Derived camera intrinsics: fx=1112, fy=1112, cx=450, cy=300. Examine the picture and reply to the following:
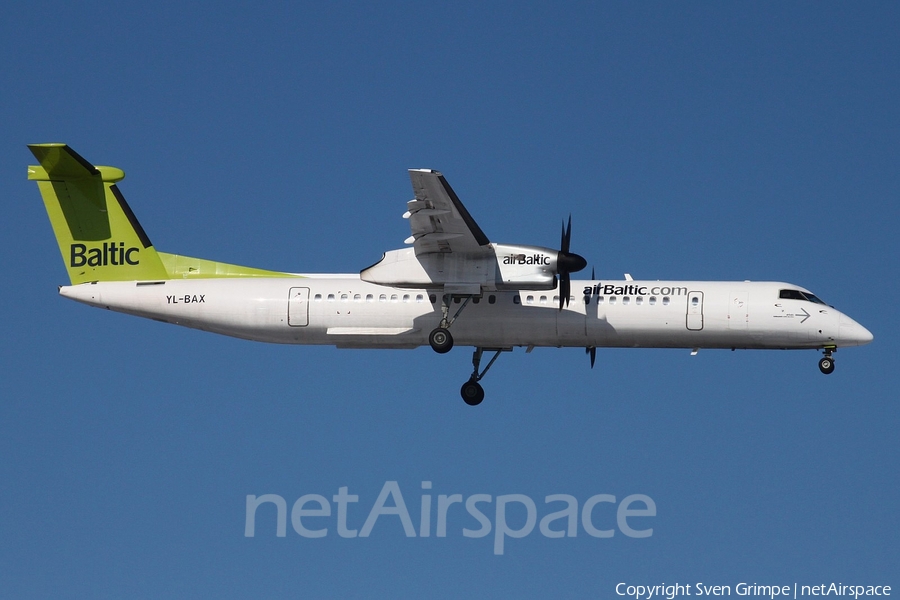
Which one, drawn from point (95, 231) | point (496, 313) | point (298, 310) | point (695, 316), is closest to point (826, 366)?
point (695, 316)

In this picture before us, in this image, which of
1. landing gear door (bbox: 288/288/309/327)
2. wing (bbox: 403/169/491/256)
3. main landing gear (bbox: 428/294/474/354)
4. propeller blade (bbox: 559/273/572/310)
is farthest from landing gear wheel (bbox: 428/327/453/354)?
landing gear door (bbox: 288/288/309/327)

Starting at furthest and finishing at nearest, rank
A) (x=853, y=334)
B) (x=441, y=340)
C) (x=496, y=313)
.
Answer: (x=496, y=313)
(x=441, y=340)
(x=853, y=334)

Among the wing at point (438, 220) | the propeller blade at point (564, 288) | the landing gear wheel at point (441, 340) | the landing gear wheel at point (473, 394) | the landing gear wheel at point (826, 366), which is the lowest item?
the landing gear wheel at point (473, 394)

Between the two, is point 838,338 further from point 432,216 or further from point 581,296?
point 432,216

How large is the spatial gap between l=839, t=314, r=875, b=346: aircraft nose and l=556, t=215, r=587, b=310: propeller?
620 centimetres

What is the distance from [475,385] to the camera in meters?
28.3

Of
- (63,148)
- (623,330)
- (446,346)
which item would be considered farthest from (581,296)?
(63,148)

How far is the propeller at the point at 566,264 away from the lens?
998 inches

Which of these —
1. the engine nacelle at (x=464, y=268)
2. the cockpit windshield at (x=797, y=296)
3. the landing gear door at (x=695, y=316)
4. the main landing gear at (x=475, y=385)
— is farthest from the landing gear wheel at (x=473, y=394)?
the cockpit windshield at (x=797, y=296)

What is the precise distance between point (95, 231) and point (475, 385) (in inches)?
415

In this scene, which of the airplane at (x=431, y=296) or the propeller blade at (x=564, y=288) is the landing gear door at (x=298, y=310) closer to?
the airplane at (x=431, y=296)

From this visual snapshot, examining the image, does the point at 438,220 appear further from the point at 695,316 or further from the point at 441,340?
the point at 695,316

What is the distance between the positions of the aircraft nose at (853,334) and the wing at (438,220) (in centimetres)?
844

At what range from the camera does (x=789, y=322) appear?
25891mm
